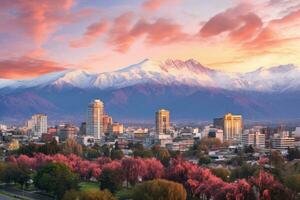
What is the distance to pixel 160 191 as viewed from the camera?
37.6 m

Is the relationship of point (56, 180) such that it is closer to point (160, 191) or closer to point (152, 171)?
point (152, 171)

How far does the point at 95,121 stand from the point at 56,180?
126 meters

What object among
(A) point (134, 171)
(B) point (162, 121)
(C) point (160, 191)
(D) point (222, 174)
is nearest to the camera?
(C) point (160, 191)

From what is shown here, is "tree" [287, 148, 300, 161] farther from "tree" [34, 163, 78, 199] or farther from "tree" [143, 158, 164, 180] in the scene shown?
"tree" [34, 163, 78, 199]

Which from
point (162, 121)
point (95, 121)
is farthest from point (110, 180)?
point (162, 121)

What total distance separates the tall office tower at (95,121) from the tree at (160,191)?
129460 mm

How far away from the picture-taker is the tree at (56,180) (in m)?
47.4

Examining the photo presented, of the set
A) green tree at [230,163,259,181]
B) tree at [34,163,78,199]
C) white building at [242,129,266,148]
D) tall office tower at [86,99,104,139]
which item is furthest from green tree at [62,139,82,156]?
tall office tower at [86,99,104,139]

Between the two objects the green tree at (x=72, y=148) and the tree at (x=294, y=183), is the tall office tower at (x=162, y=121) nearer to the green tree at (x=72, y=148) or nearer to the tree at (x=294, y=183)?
the green tree at (x=72, y=148)

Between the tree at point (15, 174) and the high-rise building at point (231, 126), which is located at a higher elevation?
the high-rise building at point (231, 126)

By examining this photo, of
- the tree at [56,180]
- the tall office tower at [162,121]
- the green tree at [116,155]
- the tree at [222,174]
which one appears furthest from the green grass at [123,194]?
the tall office tower at [162,121]

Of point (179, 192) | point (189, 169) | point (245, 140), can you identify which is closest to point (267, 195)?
point (179, 192)

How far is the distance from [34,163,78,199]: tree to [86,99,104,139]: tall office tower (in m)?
116

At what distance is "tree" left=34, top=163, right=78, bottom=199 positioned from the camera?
47406 mm
